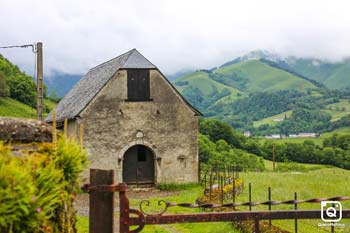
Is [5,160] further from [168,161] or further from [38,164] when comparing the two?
[168,161]

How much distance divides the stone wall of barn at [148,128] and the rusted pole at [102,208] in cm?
2152

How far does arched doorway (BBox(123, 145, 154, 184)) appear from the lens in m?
27.1

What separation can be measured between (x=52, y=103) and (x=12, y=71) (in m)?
Result: 9.68

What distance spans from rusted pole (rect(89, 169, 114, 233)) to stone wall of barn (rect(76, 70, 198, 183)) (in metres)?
21.5

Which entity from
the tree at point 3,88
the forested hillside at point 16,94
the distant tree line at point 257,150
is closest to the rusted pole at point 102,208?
the distant tree line at point 257,150

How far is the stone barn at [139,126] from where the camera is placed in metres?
25.9

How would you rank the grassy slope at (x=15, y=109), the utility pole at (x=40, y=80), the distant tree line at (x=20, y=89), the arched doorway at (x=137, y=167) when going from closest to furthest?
the utility pole at (x=40, y=80), the arched doorway at (x=137, y=167), the grassy slope at (x=15, y=109), the distant tree line at (x=20, y=89)

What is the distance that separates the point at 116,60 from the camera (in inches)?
1211

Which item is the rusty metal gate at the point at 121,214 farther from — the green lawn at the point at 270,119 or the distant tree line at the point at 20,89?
the green lawn at the point at 270,119

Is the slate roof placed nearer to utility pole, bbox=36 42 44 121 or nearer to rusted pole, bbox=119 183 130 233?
utility pole, bbox=36 42 44 121

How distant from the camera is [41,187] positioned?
3371mm

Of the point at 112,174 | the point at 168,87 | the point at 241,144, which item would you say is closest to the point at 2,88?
the point at 241,144

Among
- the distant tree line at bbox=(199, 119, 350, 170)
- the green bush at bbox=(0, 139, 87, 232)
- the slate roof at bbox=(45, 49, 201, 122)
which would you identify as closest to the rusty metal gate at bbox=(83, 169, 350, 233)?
the green bush at bbox=(0, 139, 87, 232)

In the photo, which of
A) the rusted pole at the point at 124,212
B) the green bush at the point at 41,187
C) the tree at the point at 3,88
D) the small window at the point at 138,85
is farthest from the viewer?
the tree at the point at 3,88
